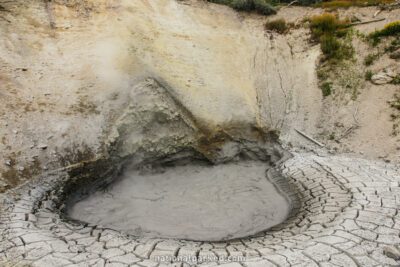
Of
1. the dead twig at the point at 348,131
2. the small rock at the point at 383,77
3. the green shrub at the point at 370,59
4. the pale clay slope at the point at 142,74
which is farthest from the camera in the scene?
the green shrub at the point at 370,59

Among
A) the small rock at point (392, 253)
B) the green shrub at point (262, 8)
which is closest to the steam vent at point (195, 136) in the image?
the small rock at point (392, 253)

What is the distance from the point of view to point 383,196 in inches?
140

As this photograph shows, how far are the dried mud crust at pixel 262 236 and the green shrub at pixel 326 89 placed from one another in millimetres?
2954

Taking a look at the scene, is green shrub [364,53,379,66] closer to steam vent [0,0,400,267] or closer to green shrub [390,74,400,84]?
steam vent [0,0,400,267]

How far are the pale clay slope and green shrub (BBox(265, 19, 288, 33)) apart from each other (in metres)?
0.21

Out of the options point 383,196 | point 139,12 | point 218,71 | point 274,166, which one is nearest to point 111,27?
point 139,12

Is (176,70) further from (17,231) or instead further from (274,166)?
(17,231)

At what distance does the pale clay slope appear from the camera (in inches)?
160

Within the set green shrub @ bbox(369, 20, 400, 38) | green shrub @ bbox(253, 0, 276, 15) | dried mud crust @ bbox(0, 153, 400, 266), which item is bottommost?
dried mud crust @ bbox(0, 153, 400, 266)

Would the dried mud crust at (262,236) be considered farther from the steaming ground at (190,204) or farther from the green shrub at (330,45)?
the green shrub at (330,45)

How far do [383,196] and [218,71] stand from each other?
3982 mm

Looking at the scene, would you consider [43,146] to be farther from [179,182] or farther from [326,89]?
[326,89]

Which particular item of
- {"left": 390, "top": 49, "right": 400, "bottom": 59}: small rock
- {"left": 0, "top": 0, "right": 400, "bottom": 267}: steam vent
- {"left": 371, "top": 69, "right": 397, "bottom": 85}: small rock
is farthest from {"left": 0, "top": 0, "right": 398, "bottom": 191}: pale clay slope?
{"left": 390, "top": 49, "right": 400, "bottom": 59}: small rock

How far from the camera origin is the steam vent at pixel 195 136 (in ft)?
9.41
